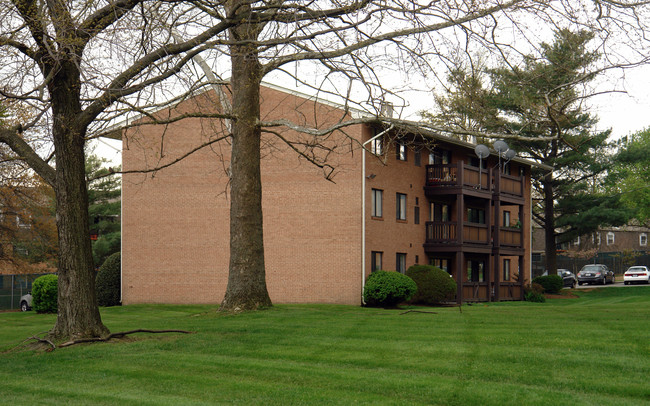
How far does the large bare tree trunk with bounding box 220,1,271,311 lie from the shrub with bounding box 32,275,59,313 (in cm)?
1218

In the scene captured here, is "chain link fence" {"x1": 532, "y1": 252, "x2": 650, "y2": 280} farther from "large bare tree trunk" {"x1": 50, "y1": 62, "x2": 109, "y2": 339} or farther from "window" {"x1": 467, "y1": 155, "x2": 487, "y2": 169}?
"large bare tree trunk" {"x1": 50, "y1": 62, "x2": 109, "y2": 339}

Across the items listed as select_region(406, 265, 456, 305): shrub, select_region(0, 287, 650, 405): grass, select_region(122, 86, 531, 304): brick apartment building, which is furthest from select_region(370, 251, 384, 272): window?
select_region(0, 287, 650, 405): grass

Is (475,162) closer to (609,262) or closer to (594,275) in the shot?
(594,275)

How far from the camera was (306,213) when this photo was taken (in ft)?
109

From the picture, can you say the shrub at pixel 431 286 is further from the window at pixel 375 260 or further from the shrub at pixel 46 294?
the shrub at pixel 46 294

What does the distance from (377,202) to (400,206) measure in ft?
7.38

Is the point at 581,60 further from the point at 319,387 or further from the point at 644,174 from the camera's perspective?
the point at 644,174

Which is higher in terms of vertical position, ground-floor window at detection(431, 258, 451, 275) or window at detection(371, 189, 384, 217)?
window at detection(371, 189, 384, 217)

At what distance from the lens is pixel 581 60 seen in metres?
18.4

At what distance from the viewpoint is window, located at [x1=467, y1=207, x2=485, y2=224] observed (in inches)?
1702

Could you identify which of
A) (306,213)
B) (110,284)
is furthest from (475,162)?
(110,284)

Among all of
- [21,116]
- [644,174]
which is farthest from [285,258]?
[644,174]

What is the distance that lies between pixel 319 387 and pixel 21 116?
24.0 meters

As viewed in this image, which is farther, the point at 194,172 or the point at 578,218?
the point at 578,218
